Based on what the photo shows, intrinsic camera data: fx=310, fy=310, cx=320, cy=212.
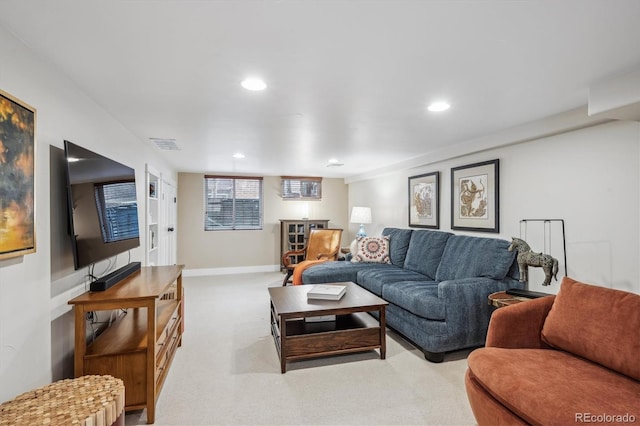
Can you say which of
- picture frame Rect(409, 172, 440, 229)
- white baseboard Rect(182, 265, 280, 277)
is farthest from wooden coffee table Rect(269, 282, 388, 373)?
white baseboard Rect(182, 265, 280, 277)

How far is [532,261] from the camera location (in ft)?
8.54

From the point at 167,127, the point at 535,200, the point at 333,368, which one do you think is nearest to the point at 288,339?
the point at 333,368

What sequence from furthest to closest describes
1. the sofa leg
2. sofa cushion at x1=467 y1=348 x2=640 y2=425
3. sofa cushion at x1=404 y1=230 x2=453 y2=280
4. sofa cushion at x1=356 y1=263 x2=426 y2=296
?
sofa cushion at x1=404 y1=230 x2=453 y2=280 → sofa cushion at x1=356 y1=263 x2=426 y2=296 → the sofa leg → sofa cushion at x1=467 y1=348 x2=640 y2=425

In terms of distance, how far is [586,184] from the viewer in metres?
2.52

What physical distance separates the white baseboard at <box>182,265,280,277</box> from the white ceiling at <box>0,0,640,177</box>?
13.2 feet

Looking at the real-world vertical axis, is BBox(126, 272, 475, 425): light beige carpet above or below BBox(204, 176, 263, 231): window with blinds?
below

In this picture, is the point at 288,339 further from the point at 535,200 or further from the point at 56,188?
the point at 535,200

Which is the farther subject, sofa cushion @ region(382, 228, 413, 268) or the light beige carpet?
sofa cushion @ region(382, 228, 413, 268)

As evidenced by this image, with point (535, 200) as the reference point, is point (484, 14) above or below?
above

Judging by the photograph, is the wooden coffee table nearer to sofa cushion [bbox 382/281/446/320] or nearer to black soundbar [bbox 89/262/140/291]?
sofa cushion [bbox 382/281/446/320]

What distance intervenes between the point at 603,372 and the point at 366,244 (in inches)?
130

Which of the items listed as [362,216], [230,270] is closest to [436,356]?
[362,216]

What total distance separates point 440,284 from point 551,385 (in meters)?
1.32

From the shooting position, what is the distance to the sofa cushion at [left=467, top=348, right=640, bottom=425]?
128 cm
